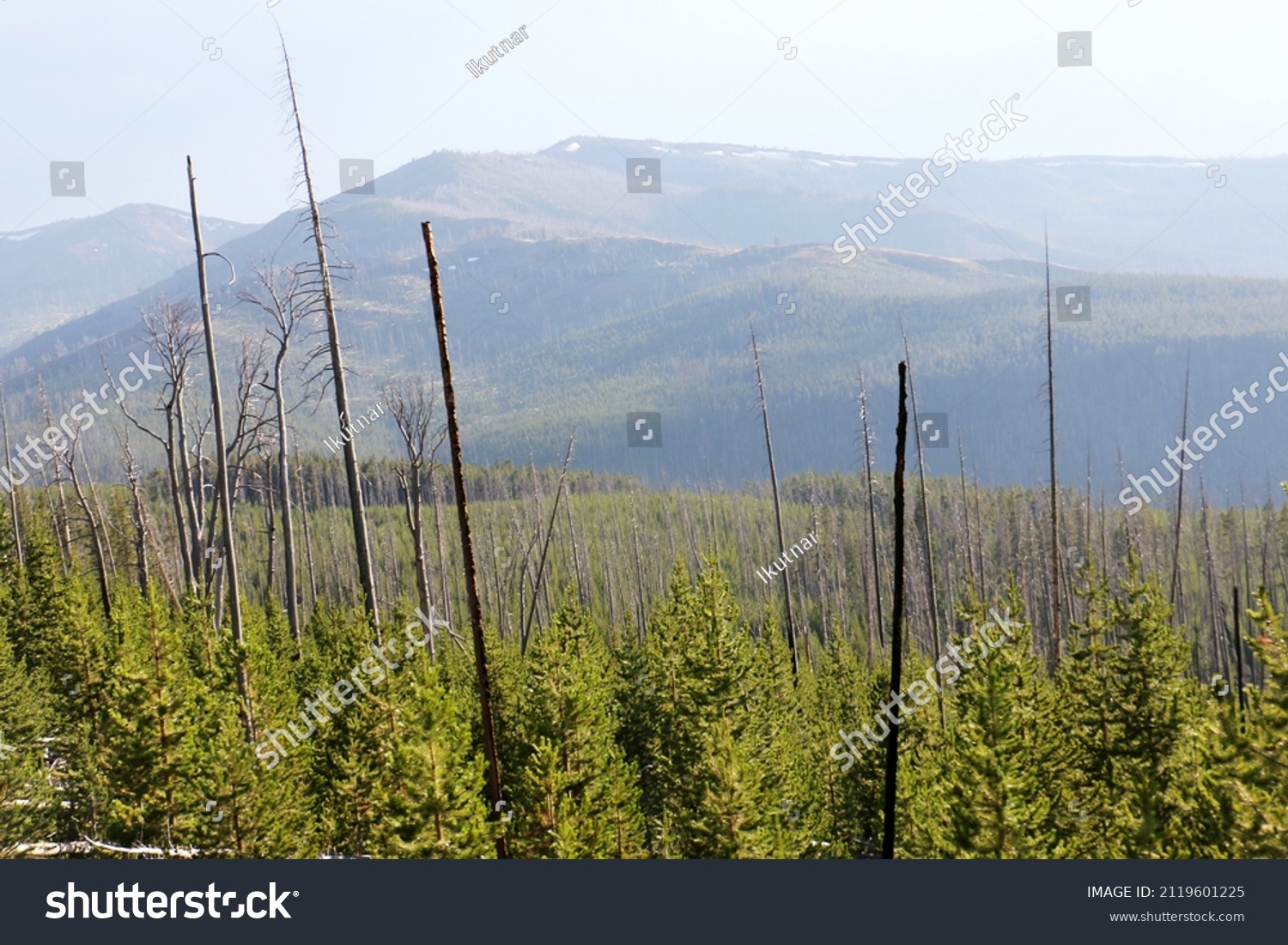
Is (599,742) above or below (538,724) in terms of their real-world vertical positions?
below

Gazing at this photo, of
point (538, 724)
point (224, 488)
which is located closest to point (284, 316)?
point (224, 488)

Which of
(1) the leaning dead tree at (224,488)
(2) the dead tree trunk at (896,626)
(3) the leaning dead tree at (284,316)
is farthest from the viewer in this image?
(1) the leaning dead tree at (224,488)

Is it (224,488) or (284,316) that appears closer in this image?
(224,488)

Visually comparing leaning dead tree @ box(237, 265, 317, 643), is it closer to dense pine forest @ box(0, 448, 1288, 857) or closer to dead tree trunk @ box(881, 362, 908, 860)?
dense pine forest @ box(0, 448, 1288, 857)

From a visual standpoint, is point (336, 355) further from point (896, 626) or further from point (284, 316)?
point (896, 626)

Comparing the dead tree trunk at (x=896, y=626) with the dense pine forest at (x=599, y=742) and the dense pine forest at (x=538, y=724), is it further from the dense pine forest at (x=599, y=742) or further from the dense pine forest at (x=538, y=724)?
the dense pine forest at (x=599, y=742)

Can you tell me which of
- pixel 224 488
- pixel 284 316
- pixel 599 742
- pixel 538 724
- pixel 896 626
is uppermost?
pixel 284 316

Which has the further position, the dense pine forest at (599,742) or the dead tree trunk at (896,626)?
the dense pine forest at (599,742)

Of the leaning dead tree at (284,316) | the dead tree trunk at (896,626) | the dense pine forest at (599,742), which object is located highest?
the leaning dead tree at (284,316)

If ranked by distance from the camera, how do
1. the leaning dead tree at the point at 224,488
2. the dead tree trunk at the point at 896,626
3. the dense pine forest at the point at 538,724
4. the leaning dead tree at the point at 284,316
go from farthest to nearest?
the leaning dead tree at the point at 224,488 → the leaning dead tree at the point at 284,316 → the dense pine forest at the point at 538,724 → the dead tree trunk at the point at 896,626

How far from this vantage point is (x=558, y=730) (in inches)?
808

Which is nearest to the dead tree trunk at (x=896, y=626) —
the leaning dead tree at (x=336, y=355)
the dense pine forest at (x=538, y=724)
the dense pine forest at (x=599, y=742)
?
the dense pine forest at (x=538, y=724)

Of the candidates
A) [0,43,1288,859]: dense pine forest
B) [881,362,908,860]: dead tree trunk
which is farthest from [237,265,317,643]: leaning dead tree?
[881,362,908,860]: dead tree trunk

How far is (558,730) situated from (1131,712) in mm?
11047
